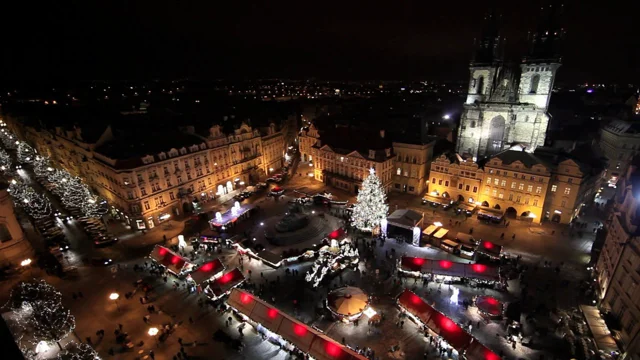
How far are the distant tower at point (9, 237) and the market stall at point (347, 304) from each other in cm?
3842

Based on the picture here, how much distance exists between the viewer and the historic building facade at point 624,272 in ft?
90.0

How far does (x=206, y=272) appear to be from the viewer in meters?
35.9

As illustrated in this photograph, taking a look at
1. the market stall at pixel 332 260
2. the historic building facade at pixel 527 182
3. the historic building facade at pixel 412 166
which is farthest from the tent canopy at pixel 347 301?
the historic building facade at pixel 412 166

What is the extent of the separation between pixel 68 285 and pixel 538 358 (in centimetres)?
4808

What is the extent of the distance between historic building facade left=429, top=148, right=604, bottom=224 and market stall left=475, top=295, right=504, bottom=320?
24.1 metres

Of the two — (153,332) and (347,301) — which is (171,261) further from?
(347,301)

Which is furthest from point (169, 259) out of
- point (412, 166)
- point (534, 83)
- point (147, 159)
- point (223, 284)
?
point (534, 83)

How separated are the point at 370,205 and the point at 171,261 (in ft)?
84.2

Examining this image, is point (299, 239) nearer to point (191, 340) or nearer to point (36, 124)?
point (191, 340)

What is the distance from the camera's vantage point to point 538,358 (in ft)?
89.4

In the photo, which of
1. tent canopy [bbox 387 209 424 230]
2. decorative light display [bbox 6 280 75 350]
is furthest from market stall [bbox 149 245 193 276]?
tent canopy [bbox 387 209 424 230]

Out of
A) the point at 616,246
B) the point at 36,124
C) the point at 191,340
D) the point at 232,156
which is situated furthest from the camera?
the point at 36,124

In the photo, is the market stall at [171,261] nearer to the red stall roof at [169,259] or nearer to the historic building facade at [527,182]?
the red stall roof at [169,259]

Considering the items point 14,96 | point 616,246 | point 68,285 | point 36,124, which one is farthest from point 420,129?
point 14,96
